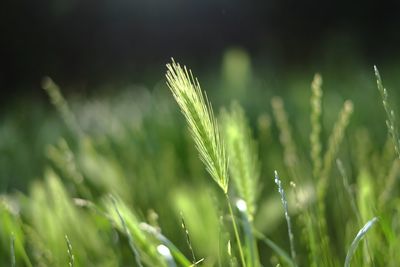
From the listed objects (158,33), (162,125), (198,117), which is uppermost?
(158,33)

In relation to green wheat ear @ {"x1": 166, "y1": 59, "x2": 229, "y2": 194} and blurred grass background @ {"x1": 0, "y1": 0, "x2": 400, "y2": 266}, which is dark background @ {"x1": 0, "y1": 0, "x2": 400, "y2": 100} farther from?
green wheat ear @ {"x1": 166, "y1": 59, "x2": 229, "y2": 194}

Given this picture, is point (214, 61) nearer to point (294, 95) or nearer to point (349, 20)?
point (349, 20)

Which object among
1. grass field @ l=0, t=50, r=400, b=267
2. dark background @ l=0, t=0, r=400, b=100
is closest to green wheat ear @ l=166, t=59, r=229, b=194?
grass field @ l=0, t=50, r=400, b=267

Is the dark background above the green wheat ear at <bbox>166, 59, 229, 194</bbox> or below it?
above

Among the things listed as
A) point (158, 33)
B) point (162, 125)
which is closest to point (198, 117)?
point (162, 125)

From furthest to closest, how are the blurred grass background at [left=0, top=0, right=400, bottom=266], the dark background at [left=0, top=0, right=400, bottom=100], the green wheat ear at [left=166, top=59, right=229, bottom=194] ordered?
the dark background at [left=0, top=0, right=400, bottom=100] → the blurred grass background at [left=0, top=0, right=400, bottom=266] → the green wheat ear at [left=166, top=59, right=229, bottom=194]

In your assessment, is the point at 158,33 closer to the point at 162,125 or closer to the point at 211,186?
the point at 162,125
